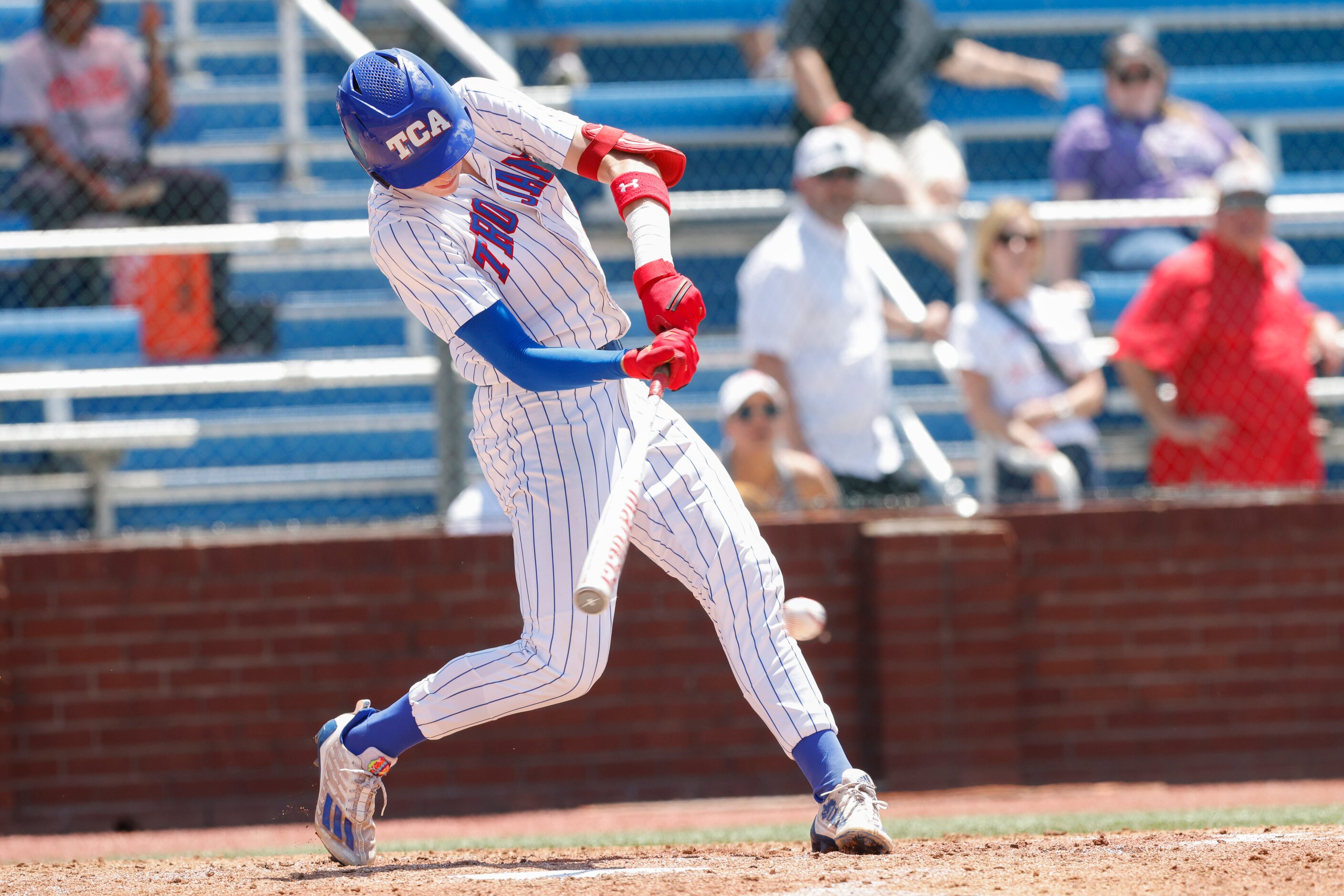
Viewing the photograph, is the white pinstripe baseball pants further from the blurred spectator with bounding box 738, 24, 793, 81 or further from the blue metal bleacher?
the blurred spectator with bounding box 738, 24, 793, 81

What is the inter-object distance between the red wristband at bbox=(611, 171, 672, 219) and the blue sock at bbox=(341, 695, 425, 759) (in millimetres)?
1280

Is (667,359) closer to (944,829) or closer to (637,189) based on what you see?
(637,189)

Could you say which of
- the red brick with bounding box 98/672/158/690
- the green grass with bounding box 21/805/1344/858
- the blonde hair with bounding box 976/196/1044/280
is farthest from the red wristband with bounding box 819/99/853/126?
the red brick with bounding box 98/672/158/690

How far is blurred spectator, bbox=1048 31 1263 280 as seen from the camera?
735 centimetres

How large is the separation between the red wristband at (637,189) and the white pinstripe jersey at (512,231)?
0.14m

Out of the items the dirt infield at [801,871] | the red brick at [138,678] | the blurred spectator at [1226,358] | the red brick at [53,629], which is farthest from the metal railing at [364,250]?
the dirt infield at [801,871]

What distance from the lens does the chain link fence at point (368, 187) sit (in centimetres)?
683

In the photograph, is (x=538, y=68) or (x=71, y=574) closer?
(x=71, y=574)

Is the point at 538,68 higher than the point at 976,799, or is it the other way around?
the point at 538,68

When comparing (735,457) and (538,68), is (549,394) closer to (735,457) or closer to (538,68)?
(735,457)

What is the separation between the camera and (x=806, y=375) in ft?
20.7

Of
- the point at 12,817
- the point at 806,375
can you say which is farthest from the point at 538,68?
the point at 12,817

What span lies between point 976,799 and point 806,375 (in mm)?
1669

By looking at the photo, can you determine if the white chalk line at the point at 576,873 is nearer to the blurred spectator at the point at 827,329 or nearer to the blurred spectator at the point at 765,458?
the blurred spectator at the point at 765,458
